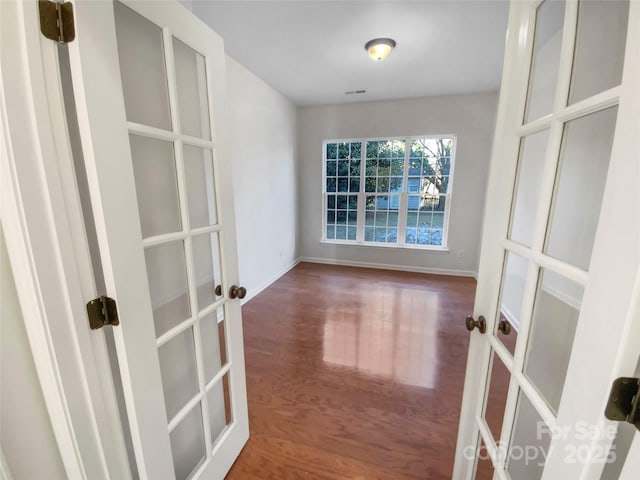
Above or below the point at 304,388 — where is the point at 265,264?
above

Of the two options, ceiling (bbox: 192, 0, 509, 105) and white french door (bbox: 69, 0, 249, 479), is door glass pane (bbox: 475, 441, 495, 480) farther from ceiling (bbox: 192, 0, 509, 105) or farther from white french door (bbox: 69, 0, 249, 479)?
ceiling (bbox: 192, 0, 509, 105)

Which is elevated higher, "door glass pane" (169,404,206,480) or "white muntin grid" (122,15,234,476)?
"white muntin grid" (122,15,234,476)

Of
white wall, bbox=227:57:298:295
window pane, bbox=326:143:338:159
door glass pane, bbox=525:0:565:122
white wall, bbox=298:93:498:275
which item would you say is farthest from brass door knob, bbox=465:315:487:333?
window pane, bbox=326:143:338:159

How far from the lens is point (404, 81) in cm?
346

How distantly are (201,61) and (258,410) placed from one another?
6.51ft

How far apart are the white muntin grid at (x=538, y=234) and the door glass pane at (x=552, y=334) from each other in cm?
2

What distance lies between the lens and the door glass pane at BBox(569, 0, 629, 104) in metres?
0.61

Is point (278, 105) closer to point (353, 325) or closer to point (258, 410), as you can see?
point (353, 325)

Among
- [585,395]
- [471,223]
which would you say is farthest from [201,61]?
[471,223]

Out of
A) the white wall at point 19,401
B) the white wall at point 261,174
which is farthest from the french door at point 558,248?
the white wall at point 261,174

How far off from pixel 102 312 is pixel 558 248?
129 centimetres

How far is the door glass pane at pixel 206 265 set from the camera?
3.96 ft

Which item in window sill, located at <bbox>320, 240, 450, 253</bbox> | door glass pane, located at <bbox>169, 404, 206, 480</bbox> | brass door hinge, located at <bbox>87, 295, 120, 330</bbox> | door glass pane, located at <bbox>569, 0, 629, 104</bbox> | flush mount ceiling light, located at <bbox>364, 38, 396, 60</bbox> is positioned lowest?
door glass pane, located at <bbox>169, 404, 206, 480</bbox>

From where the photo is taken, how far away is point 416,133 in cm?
426
